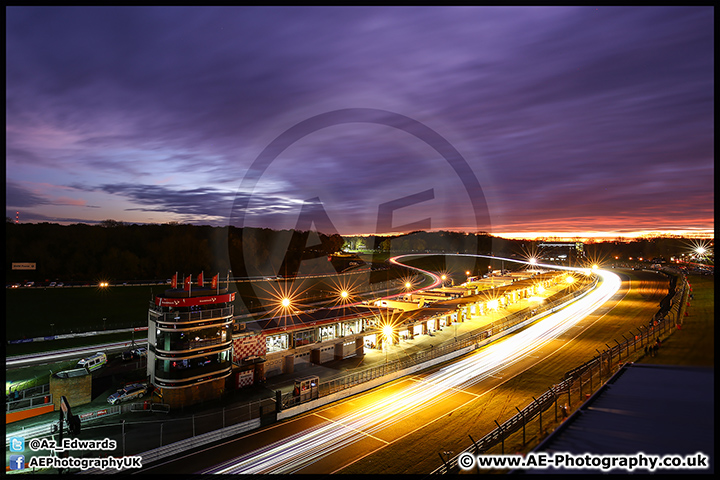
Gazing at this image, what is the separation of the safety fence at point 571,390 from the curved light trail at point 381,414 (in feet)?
17.1

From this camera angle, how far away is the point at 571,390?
78.4ft

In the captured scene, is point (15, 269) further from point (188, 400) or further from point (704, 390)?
point (704, 390)

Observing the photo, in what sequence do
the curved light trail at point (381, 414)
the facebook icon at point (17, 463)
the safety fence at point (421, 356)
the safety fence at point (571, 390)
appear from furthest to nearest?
the safety fence at point (421, 356) < the curved light trail at point (381, 414) < the facebook icon at point (17, 463) < the safety fence at point (571, 390)

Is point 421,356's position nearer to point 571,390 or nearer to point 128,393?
point 571,390

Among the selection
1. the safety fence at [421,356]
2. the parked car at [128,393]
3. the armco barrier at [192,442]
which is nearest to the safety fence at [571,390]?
the safety fence at [421,356]

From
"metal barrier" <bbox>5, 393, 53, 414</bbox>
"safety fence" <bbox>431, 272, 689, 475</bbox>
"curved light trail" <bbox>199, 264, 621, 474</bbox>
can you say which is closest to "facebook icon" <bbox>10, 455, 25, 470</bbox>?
"metal barrier" <bbox>5, 393, 53, 414</bbox>

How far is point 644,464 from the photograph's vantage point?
11047mm

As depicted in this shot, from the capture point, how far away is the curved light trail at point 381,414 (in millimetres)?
17812

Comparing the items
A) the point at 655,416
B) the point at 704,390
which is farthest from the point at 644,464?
the point at 704,390

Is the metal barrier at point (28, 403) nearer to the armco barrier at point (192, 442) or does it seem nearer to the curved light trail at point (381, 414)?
the armco barrier at point (192, 442)

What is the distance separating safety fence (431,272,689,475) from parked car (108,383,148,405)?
884 inches

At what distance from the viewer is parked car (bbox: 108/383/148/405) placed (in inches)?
994

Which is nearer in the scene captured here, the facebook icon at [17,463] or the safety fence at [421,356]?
the facebook icon at [17,463]

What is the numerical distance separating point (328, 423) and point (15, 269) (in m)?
101
